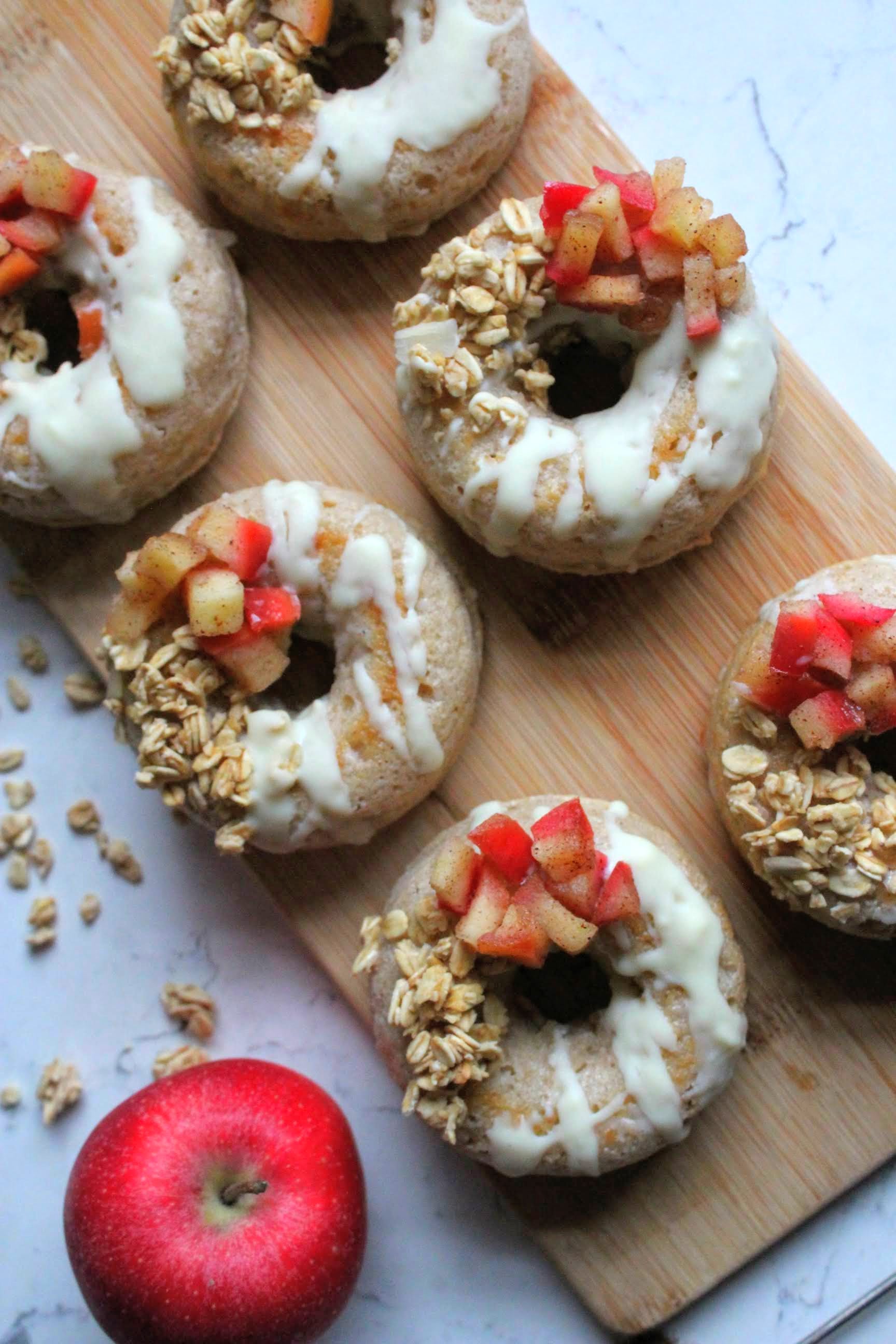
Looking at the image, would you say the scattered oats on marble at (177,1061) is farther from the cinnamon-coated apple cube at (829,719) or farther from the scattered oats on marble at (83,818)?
the cinnamon-coated apple cube at (829,719)

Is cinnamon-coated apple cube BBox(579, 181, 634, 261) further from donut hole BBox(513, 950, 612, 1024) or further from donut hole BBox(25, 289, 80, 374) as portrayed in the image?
donut hole BBox(513, 950, 612, 1024)

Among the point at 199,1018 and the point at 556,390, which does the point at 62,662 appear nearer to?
the point at 199,1018

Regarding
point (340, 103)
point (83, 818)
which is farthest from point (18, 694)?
point (340, 103)

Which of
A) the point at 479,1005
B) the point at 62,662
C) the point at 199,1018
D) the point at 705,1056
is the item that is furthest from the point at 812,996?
the point at 62,662

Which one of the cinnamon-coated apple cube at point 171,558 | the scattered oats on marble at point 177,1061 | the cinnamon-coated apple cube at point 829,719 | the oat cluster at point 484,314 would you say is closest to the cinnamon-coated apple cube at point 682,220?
the oat cluster at point 484,314

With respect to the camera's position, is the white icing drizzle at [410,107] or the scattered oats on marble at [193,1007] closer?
the white icing drizzle at [410,107]

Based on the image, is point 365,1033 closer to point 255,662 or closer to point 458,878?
point 458,878
